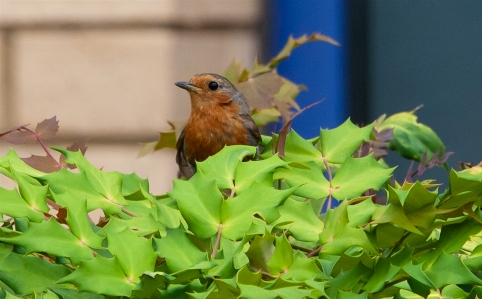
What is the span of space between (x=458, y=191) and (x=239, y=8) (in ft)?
10.7

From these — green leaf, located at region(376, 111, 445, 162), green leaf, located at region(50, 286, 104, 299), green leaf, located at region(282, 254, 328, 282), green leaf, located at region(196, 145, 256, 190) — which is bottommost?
green leaf, located at region(376, 111, 445, 162)

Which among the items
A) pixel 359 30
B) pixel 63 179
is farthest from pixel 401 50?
pixel 63 179

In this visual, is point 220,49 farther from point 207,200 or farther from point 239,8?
point 207,200

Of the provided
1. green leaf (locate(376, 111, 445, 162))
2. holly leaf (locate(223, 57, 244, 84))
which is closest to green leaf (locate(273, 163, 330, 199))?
green leaf (locate(376, 111, 445, 162))

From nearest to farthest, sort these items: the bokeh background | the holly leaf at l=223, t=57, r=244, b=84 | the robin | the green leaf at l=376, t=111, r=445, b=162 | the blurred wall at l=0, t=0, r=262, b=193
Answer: the green leaf at l=376, t=111, r=445, b=162 → the holly leaf at l=223, t=57, r=244, b=84 → the robin → the bokeh background → the blurred wall at l=0, t=0, r=262, b=193

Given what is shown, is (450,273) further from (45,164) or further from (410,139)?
(410,139)

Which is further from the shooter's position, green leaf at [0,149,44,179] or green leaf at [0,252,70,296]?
green leaf at [0,149,44,179]

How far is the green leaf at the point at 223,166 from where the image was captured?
77cm

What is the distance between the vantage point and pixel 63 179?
0.82 m

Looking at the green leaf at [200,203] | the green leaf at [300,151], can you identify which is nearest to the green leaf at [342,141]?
the green leaf at [300,151]

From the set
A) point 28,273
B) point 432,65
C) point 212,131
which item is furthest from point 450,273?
point 432,65

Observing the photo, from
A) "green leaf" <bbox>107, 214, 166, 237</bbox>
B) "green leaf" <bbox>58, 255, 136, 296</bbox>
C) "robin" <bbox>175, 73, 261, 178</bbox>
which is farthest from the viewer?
"robin" <bbox>175, 73, 261, 178</bbox>

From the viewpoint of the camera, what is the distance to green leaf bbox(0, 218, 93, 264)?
2.28 ft

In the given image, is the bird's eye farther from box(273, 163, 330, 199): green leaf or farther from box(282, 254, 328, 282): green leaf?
box(282, 254, 328, 282): green leaf
